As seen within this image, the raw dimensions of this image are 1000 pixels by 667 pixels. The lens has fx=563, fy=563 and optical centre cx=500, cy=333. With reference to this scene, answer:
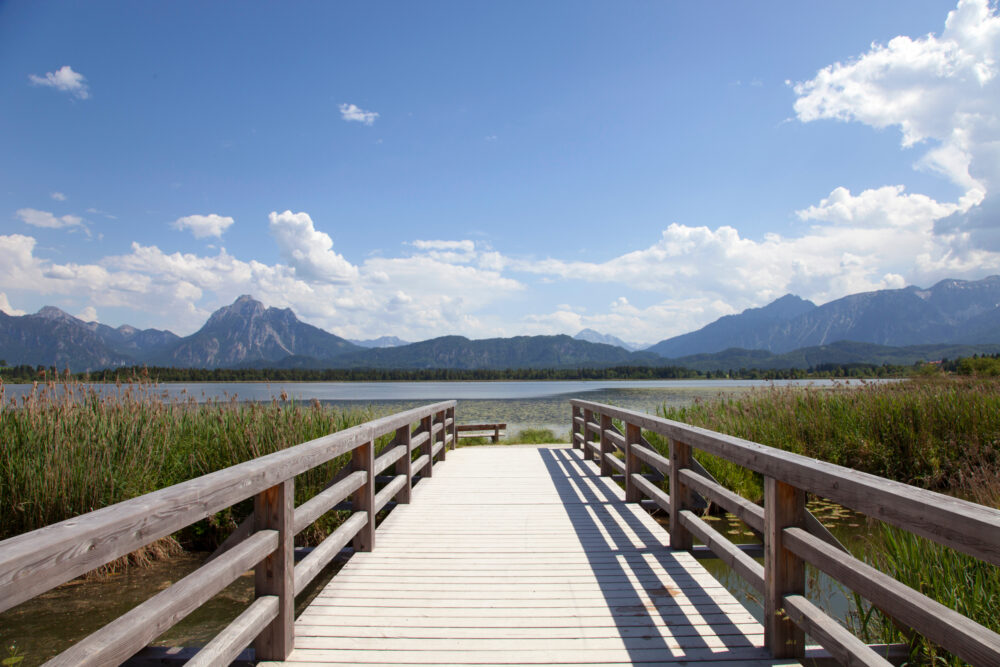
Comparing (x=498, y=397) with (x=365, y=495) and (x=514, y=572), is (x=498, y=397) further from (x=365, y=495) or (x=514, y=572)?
(x=514, y=572)

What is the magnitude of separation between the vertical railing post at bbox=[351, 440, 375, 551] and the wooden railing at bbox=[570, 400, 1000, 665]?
2.06 meters

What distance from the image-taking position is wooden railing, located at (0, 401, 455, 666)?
121cm

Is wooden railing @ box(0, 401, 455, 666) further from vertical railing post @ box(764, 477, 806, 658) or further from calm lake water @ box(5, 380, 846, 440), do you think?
calm lake water @ box(5, 380, 846, 440)

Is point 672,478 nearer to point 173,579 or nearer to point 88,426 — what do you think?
point 173,579

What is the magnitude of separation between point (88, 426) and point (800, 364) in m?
223

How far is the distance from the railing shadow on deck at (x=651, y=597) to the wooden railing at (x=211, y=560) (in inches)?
60.5

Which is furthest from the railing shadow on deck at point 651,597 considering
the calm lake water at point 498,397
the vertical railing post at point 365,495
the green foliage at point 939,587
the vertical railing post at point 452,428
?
the vertical railing post at point 452,428

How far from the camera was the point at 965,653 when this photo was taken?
56.3 inches

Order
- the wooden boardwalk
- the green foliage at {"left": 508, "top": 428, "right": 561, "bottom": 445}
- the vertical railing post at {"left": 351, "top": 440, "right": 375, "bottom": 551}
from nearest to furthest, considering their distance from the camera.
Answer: the wooden boardwalk → the vertical railing post at {"left": 351, "top": 440, "right": 375, "bottom": 551} → the green foliage at {"left": 508, "top": 428, "right": 561, "bottom": 445}

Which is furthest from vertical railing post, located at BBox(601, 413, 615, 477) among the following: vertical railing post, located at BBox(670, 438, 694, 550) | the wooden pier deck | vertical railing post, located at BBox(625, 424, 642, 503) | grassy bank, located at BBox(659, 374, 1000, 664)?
vertical railing post, located at BBox(670, 438, 694, 550)

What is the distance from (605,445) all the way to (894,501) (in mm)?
5196

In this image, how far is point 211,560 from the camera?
6.47 feet

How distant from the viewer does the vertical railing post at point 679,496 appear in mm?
3855

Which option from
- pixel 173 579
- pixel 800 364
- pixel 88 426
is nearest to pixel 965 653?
pixel 173 579
